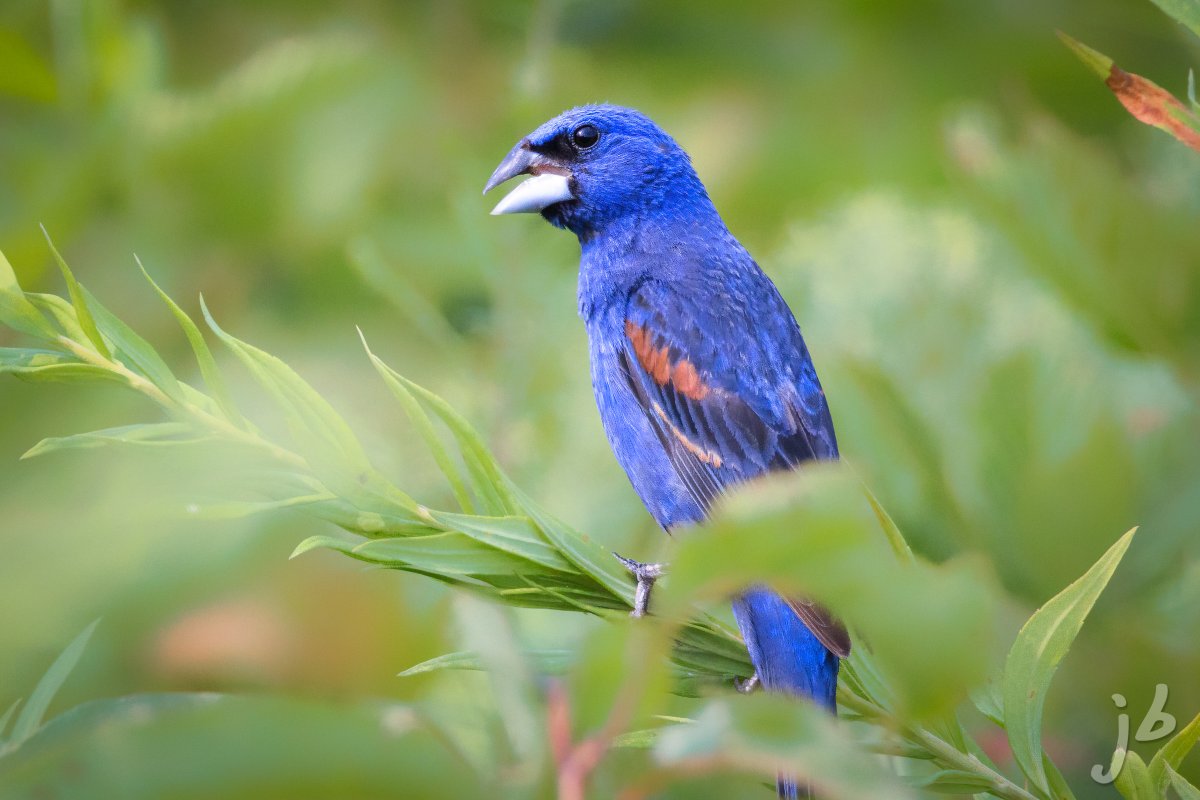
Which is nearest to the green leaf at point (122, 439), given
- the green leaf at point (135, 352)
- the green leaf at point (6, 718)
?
the green leaf at point (135, 352)

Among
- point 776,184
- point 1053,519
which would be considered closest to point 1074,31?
point 776,184

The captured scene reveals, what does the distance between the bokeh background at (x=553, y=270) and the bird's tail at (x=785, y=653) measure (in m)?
0.12

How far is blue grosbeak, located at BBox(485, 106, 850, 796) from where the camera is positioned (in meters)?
1.05

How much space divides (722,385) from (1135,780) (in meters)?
0.58

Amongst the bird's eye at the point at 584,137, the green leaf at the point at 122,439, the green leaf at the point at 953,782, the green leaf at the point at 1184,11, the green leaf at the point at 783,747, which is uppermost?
the green leaf at the point at 1184,11

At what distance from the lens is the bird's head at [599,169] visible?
134 centimetres

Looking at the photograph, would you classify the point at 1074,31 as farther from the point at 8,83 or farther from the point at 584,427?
the point at 8,83

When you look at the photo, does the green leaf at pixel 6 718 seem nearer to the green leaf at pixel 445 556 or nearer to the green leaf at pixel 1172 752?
the green leaf at pixel 445 556

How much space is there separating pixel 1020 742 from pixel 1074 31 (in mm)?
1541

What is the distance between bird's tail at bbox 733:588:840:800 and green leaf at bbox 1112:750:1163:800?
0.80 ft

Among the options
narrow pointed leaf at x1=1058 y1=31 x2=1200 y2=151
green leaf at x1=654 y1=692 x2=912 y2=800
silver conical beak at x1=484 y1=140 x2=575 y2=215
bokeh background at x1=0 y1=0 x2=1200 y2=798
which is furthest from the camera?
silver conical beak at x1=484 y1=140 x2=575 y2=215

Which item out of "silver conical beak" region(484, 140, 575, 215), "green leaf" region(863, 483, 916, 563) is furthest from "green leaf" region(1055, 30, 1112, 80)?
"silver conical beak" region(484, 140, 575, 215)

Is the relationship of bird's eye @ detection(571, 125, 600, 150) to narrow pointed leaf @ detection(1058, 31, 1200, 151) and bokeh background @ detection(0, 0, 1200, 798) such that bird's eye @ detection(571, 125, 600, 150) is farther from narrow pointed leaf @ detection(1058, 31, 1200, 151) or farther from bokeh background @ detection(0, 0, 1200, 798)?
narrow pointed leaf @ detection(1058, 31, 1200, 151)

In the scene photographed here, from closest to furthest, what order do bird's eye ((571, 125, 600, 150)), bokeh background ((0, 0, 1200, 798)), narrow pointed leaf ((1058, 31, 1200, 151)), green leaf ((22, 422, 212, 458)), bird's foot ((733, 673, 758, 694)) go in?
1. green leaf ((22, 422, 212, 458))
2. narrow pointed leaf ((1058, 31, 1200, 151))
3. bird's foot ((733, 673, 758, 694))
4. bokeh background ((0, 0, 1200, 798))
5. bird's eye ((571, 125, 600, 150))
